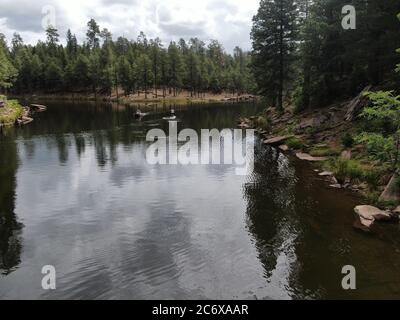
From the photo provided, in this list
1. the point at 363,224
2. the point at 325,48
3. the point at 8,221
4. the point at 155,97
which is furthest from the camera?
the point at 155,97

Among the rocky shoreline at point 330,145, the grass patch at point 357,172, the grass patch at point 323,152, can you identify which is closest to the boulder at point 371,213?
the rocky shoreline at point 330,145

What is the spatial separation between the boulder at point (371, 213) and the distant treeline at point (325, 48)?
18.5m

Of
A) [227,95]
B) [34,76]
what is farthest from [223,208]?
[34,76]

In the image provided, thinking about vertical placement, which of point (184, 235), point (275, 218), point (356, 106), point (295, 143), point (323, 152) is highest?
point (356, 106)

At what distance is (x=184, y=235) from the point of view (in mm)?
22125

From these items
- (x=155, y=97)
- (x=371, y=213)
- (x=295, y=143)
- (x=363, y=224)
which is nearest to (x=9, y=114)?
(x=295, y=143)

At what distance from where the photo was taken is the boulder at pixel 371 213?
22906 millimetres

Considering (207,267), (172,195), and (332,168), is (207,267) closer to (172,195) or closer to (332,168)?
(172,195)

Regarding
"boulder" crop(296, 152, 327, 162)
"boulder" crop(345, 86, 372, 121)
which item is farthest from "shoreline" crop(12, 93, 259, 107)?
"boulder" crop(296, 152, 327, 162)

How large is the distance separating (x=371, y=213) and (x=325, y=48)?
95.9 ft

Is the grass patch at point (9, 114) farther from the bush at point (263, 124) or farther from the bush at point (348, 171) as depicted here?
the bush at point (348, 171)

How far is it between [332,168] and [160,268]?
20.6 m

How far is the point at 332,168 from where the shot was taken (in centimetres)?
3384

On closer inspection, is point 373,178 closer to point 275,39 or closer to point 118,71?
point 275,39
